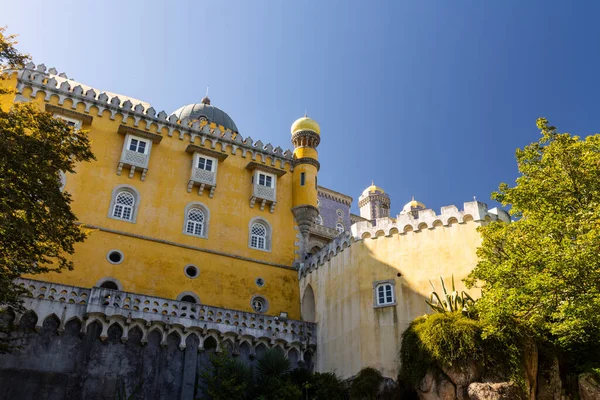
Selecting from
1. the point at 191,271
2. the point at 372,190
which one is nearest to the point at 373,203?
the point at 372,190

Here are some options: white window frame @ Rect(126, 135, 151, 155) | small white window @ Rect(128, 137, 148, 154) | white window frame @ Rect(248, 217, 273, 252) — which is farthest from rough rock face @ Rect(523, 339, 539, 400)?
small white window @ Rect(128, 137, 148, 154)

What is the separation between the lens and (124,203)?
26.8 m

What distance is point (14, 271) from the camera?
53.1 feet

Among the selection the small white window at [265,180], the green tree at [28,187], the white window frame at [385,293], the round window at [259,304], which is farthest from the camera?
the small white window at [265,180]

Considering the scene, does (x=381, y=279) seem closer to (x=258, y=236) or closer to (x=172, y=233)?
(x=258, y=236)

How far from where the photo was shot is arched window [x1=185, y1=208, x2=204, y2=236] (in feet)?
91.3

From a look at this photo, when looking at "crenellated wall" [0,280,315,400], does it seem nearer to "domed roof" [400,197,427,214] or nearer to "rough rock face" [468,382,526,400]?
"rough rock face" [468,382,526,400]

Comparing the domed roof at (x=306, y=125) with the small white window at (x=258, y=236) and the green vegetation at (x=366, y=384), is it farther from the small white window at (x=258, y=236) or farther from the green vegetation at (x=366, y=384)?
the green vegetation at (x=366, y=384)

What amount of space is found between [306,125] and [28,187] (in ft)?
65.6

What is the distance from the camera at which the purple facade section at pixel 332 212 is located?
1971 inches

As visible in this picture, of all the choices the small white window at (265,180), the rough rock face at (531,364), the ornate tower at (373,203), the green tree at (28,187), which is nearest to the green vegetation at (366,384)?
the rough rock face at (531,364)

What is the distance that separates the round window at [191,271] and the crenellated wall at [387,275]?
652 centimetres

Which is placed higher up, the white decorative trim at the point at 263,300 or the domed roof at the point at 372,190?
the domed roof at the point at 372,190

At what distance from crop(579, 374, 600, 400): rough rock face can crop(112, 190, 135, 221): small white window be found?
20.5 metres
